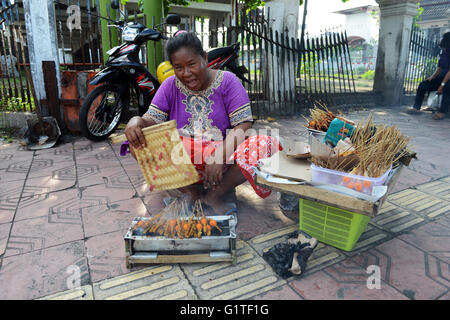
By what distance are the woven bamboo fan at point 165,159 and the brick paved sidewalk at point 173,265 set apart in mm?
514

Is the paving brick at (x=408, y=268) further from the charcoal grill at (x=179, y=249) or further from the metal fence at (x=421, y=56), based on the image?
the metal fence at (x=421, y=56)

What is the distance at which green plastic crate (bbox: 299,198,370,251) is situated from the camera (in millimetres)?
1953

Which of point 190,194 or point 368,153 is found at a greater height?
point 368,153

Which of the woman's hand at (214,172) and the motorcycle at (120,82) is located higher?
the motorcycle at (120,82)

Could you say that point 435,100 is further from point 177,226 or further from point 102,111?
point 177,226

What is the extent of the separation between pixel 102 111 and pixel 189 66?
273 centimetres

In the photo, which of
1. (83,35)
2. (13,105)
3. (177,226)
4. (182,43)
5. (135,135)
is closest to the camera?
(177,226)

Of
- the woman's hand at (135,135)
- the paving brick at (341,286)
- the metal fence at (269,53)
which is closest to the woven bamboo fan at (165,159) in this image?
the woman's hand at (135,135)

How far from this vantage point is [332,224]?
2.05m

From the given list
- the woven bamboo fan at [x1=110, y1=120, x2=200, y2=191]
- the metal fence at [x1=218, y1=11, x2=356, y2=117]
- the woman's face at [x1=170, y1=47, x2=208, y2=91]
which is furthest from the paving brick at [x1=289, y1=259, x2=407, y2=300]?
the metal fence at [x1=218, y1=11, x2=356, y2=117]

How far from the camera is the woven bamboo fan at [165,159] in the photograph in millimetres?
1952

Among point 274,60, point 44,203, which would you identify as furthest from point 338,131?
point 274,60

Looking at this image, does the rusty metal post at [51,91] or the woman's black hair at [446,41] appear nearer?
the rusty metal post at [51,91]

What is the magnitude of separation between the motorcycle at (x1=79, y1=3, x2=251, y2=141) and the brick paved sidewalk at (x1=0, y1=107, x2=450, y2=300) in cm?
112
